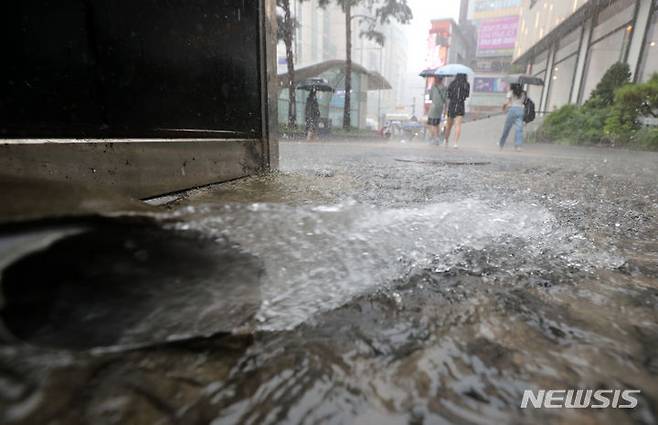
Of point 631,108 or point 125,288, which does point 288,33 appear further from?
point 125,288

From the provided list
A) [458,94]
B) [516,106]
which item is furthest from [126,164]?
[516,106]

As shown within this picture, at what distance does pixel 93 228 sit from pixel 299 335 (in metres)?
0.60

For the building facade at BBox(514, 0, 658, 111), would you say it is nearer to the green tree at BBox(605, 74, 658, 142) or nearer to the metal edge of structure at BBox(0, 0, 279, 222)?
the green tree at BBox(605, 74, 658, 142)

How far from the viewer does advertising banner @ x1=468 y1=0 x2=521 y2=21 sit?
41156 mm

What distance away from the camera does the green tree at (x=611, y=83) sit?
11961 mm

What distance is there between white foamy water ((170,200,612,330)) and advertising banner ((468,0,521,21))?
4817 cm

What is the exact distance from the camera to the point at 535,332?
39.8 inches

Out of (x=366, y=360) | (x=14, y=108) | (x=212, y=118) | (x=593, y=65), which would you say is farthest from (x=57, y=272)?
(x=593, y=65)

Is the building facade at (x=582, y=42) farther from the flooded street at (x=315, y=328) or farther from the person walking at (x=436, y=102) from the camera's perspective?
the flooded street at (x=315, y=328)

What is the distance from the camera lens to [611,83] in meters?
12.1

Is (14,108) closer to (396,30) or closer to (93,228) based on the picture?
(93,228)

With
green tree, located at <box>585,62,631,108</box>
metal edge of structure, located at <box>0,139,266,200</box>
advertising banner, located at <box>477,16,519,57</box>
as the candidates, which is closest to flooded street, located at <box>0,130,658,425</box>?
metal edge of structure, located at <box>0,139,266,200</box>

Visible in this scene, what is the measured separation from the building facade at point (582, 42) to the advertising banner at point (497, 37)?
733 inches

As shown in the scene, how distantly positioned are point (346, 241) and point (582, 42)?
67.8ft
